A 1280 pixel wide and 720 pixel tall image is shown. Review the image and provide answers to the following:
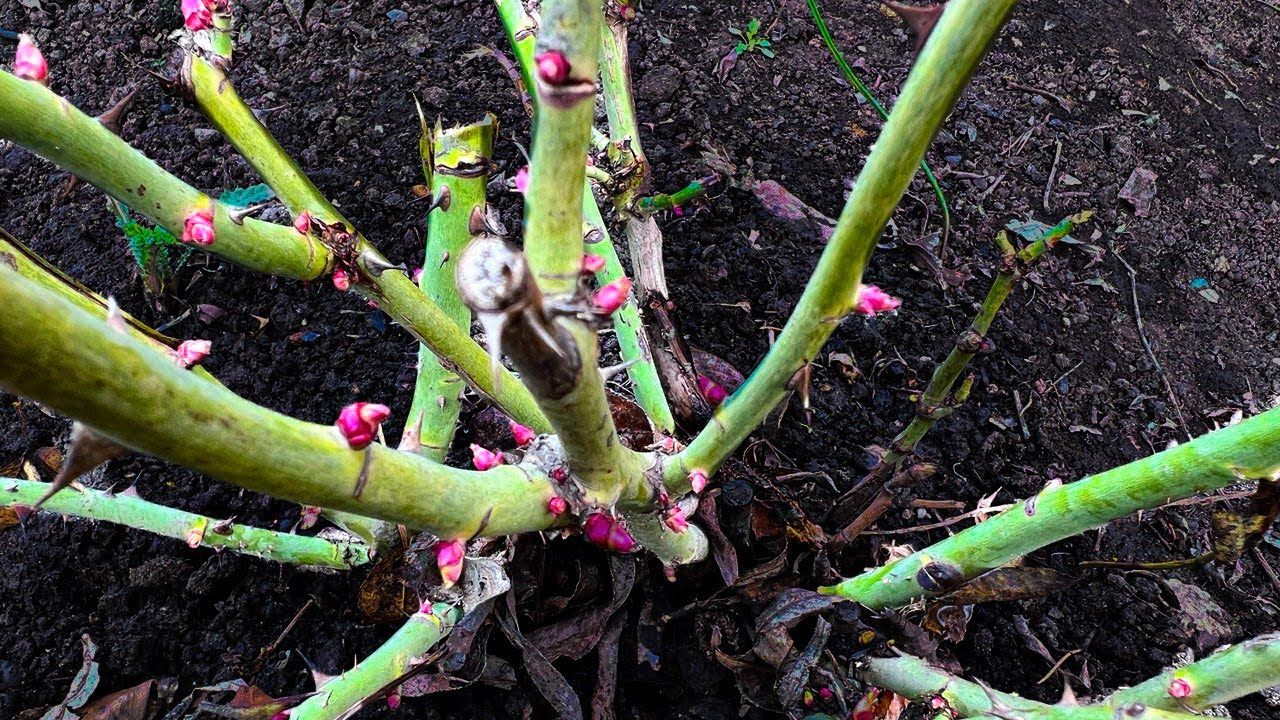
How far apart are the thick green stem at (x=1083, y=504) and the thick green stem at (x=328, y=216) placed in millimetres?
515

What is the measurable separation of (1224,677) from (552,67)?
767 mm

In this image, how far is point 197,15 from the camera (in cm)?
74

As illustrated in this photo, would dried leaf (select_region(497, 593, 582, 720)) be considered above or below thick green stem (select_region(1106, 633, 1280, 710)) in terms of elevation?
below

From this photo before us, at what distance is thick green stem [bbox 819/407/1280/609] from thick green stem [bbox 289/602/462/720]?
52 cm

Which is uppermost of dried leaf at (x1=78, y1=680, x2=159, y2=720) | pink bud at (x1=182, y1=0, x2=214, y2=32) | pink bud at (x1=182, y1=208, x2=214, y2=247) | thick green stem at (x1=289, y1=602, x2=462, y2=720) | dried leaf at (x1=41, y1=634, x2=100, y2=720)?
pink bud at (x1=182, y1=0, x2=214, y2=32)

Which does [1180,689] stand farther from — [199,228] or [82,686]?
[82,686]

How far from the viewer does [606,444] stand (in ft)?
2.05

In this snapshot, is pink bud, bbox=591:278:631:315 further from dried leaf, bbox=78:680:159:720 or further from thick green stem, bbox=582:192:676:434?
dried leaf, bbox=78:680:159:720

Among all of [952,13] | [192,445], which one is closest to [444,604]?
[192,445]

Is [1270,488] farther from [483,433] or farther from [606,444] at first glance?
[483,433]

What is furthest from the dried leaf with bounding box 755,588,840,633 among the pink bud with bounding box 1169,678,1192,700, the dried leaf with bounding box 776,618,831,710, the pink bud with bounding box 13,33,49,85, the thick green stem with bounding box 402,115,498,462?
the pink bud with bounding box 13,33,49,85

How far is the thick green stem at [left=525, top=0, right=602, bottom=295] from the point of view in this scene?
452 mm

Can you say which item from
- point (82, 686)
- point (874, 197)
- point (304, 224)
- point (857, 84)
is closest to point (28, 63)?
point (304, 224)

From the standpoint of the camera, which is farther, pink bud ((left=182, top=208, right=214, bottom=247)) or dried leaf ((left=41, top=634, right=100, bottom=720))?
dried leaf ((left=41, top=634, right=100, bottom=720))
